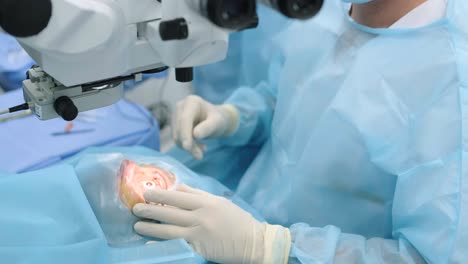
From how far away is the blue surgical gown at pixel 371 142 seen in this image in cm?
105

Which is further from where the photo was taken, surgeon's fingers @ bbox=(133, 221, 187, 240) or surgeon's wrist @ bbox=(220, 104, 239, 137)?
surgeon's wrist @ bbox=(220, 104, 239, 137)

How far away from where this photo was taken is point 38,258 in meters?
0.96

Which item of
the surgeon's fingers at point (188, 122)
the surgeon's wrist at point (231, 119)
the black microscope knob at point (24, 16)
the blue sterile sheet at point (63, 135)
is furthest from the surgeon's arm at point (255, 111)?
the black microscope knob at point (24, 16)

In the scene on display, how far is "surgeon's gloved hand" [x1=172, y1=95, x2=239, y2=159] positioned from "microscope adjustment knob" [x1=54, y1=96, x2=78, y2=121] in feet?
2.11

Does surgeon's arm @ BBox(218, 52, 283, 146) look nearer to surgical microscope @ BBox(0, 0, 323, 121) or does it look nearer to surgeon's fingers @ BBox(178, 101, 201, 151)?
surgeon's fingers @ BBox(178, 101, 201, 151)

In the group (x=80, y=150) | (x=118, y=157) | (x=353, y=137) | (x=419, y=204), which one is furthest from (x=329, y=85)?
(x=80, y=150)

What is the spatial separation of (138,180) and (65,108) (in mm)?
377

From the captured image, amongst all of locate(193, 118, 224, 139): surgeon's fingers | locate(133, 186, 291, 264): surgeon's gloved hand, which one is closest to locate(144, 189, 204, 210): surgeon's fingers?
locate(133, 186, 291, 264): surgeon's gloved hand

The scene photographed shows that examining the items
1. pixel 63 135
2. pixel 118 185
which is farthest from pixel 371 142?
pixel 63 135

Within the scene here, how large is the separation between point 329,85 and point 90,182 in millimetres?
567

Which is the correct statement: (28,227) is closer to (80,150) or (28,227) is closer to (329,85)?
(80,150)

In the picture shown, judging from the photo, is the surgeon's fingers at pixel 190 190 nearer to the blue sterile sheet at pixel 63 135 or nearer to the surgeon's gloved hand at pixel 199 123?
the surgeon's gloved hand at pixel 199 123

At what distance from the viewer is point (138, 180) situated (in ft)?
3.99

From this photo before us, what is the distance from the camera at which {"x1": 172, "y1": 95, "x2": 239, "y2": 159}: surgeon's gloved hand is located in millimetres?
1521
